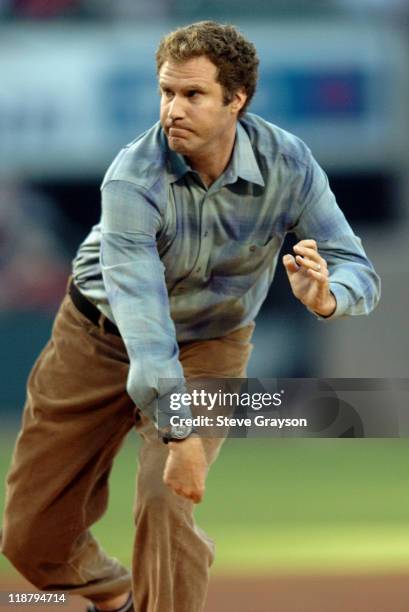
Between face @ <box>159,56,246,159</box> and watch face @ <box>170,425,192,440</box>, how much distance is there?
77cm

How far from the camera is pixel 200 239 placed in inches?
148

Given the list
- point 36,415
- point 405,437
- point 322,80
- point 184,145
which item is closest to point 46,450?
point 36,415

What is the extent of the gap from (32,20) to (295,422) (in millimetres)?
7953

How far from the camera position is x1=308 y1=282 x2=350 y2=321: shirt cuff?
138 inches

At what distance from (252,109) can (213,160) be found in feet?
22.5

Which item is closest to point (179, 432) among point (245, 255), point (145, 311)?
point (145, 311)

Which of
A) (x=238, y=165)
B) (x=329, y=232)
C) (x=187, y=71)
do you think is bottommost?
(x=329, y=232)

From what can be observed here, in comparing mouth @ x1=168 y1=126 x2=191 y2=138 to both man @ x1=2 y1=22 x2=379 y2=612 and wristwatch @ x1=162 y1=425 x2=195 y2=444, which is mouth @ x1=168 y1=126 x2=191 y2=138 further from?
wristwatch @ x1=162 y1=425 x2=195 y2=444

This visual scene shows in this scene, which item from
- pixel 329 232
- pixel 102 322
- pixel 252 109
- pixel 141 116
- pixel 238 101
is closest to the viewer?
pixel 238 101

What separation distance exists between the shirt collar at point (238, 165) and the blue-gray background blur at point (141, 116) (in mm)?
6701

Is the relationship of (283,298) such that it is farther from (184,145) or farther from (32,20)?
(184,145)

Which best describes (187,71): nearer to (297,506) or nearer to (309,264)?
(309,264)

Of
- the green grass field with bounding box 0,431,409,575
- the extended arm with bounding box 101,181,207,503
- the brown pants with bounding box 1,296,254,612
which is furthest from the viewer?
the green grass field with bounding box 0,431,409,575

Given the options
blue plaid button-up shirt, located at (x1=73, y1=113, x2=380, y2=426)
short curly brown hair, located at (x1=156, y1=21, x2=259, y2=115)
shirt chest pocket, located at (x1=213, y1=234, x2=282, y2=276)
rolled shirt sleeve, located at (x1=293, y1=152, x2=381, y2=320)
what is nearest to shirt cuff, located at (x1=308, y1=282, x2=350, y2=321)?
blue plaid button-up shirt, located at (x1=73, y1=113, x2=380, y2=426)
